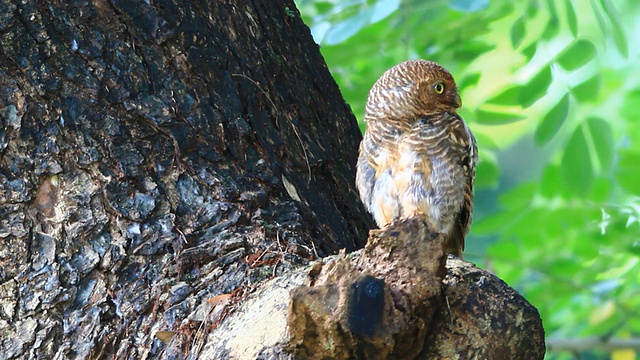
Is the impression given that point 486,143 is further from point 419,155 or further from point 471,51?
point 419,155

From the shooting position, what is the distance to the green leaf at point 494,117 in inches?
166

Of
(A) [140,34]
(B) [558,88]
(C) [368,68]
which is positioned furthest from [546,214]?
(A) [140,34]

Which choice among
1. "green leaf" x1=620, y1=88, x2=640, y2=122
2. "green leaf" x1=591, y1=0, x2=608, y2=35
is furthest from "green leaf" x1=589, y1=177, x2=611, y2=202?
"green leaf" x1=591, y1=0, x2=608, y2=35

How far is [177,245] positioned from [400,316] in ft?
2.61

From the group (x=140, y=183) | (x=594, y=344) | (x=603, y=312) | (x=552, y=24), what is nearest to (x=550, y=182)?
(x=552, y=24)

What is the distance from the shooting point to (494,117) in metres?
4.29

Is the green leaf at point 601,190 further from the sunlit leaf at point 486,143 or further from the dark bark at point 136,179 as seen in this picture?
the dark bark at point 136,179

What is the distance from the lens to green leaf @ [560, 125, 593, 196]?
4.09 metres

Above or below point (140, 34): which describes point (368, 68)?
below

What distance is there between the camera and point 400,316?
6.36 feet

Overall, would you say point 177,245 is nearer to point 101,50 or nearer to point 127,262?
point 127,262

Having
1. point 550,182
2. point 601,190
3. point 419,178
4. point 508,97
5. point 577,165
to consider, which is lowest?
point 601,190

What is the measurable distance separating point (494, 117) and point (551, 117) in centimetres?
29

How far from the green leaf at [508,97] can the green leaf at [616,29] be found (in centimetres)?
53
